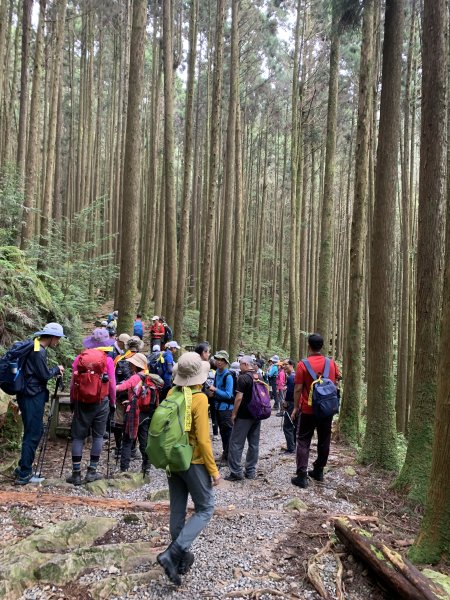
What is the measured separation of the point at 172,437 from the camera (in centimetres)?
318

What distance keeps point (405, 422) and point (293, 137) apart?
11.2m

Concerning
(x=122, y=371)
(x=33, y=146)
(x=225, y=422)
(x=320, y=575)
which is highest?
(x=33, y=146)

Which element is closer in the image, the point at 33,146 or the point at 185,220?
the point at 33,146

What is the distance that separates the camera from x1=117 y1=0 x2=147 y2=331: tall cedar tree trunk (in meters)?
8.48

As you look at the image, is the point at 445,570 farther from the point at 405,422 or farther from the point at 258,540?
the point at 405,422

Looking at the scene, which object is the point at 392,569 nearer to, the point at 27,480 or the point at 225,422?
the point at 225,422

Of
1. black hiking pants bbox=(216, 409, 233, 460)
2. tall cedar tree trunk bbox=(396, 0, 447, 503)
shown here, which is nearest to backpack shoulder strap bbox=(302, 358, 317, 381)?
tall cedar tree trunk bbox=(396, 0, 447, 503)

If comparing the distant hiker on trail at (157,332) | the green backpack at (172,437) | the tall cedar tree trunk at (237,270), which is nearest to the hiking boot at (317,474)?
the green backpack at (172,437)

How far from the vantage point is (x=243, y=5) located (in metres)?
18.3

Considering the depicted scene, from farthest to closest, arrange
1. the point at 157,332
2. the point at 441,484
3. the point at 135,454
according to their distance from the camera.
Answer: the point at 157,332 → the point at 135,454 → the point at 441,484

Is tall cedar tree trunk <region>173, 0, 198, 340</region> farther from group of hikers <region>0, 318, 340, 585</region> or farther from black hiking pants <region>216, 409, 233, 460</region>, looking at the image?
group of hikers <region>0, 318, 340, 585</region>

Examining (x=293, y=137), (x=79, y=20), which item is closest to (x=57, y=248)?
(x=293, y=137)

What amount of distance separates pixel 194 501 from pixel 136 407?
2830 mm

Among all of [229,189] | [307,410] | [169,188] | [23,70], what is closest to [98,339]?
[307,410]
